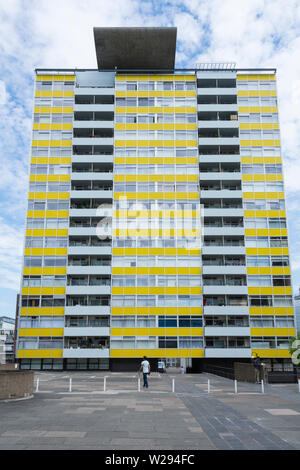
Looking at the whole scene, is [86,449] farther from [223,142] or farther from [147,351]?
[223,142]

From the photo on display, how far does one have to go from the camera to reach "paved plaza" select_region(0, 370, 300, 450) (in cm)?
973

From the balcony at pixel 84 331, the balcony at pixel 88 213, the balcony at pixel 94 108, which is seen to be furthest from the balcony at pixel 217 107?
the balcony at pixel 84 331

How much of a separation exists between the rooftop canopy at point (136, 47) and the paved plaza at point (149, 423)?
56811mm

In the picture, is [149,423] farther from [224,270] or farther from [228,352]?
[224,270]

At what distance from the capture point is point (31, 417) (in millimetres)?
13383

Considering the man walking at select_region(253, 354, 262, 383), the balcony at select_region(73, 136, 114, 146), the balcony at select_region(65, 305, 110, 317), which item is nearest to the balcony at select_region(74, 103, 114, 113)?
the balcony at select_region(73, 136, 114, 146)

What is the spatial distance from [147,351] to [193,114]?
3591cm

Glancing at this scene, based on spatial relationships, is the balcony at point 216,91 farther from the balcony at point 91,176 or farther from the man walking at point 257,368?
the man walking at point 257,368

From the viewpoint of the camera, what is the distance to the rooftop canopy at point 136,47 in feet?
198

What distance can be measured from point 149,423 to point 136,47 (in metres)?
61.1

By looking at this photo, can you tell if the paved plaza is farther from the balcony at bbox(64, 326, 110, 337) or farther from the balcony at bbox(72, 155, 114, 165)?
the balcony at bbox(72, 155, 114, 165)

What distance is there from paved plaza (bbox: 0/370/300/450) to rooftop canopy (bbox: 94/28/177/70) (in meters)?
56.8

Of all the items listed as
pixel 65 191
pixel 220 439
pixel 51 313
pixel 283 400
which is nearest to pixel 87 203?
pixel 65 191

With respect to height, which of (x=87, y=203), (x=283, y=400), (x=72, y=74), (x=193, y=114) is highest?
(x=72, y=74)
